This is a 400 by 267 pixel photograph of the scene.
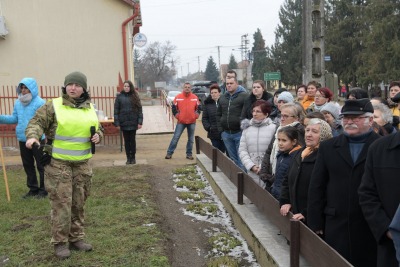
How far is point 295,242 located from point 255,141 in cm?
209

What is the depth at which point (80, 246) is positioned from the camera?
4484mm

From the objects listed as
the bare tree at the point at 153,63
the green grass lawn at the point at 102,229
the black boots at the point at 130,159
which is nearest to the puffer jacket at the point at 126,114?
the black boots at the point at 130,159

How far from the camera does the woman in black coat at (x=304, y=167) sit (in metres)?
3.57

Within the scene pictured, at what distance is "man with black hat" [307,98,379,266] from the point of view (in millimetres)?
3025

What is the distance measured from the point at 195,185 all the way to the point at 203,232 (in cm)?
219

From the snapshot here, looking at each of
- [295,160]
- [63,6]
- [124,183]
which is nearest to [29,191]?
[124,183]

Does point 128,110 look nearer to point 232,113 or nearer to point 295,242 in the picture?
point 232,113

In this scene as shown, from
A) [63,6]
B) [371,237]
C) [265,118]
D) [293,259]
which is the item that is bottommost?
[293,259]

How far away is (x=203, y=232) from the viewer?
5.32 meters

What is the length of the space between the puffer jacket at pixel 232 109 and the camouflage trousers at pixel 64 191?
3.29m

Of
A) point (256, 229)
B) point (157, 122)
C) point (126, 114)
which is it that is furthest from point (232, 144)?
point (157, 122)

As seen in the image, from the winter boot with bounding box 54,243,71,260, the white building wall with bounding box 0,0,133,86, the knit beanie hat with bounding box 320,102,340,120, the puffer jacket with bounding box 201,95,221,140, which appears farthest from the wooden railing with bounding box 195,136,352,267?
the white building wall with bounding box 0,0,133,86

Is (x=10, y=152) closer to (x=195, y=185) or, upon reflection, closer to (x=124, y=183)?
(x=124, y=183)

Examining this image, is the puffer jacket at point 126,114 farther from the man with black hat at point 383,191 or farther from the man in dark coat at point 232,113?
the man with black hat at point 383,191
